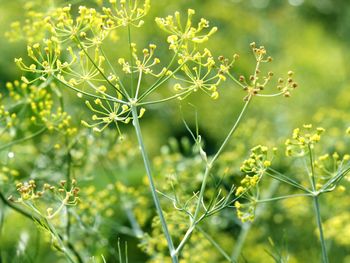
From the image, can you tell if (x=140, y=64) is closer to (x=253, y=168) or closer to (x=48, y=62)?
(x=48, y=62)

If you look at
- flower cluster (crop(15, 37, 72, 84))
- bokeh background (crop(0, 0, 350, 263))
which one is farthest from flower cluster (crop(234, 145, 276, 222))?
bokeh background (crop(0, 0, 350, 263))

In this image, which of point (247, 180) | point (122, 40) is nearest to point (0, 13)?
point (122, 40)

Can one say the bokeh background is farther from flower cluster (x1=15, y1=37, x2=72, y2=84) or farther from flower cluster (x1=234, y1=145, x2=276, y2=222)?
flower cluster (x1=15, y1=37, x2=72, y2=84)

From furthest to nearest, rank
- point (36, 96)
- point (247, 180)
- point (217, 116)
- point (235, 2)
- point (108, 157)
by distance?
point (235, 2), point (217, 116), point (108, 157), point (36, 96), point (247, 180)

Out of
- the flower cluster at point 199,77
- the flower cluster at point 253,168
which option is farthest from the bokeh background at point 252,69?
the flower cluster at point 199,77

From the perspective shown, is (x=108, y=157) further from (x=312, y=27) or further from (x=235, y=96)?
(x=312, y=27)

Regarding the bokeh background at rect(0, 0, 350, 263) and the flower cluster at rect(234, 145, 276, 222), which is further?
the bokeh background at rect(0, 0, 350, 263)

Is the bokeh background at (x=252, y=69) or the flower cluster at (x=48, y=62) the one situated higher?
the flower cluster at (x=48, y=62)

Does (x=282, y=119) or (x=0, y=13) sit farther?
(x=0, y=13)

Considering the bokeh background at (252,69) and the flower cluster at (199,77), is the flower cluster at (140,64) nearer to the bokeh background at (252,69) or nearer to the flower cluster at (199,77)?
the flower cluster at (199,77)
